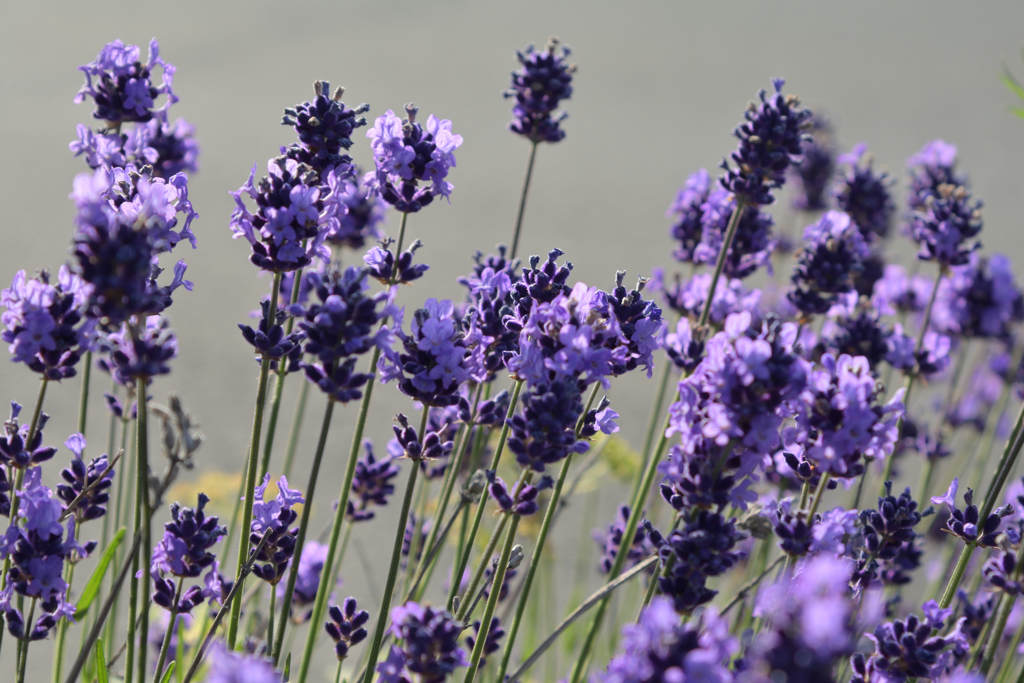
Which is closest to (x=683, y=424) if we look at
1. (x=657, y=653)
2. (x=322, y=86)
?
(x=657, y=653)

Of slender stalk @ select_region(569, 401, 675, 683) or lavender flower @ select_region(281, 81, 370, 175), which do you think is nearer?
lavender flower @ select_region(281, 81, 370, 175)

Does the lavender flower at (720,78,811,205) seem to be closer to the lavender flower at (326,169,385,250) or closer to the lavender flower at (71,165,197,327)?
the lavender flower at (326,169,385,250)

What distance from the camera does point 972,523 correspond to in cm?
156

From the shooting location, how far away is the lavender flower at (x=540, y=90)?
7.50 feet

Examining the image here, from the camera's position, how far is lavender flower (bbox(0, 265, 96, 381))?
1.23m

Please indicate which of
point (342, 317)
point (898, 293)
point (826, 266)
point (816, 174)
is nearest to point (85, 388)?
point (342, 317)

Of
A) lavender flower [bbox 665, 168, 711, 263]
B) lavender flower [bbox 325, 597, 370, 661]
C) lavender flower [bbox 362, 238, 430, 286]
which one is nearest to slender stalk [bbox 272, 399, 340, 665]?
lavender flower [bbox 325, 597, 370, 661]

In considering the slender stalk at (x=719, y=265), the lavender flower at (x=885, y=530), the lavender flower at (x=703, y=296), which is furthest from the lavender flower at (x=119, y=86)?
the lavender flower at (x=885, y=530)

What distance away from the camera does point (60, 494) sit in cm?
155

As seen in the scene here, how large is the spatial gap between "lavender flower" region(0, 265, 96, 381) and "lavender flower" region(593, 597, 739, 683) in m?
0.85

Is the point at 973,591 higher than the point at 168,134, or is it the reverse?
the point at 168,134

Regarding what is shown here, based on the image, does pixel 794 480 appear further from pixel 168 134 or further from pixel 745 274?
pixel 168 134

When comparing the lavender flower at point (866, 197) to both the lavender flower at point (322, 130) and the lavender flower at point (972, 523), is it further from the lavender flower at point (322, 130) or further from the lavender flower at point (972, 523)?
the lavender flower at point (322, 130)

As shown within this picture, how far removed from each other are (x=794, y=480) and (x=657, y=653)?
5.40ft
